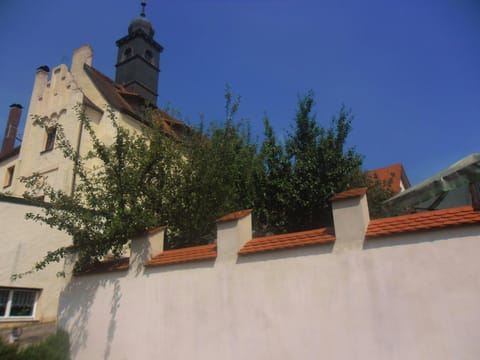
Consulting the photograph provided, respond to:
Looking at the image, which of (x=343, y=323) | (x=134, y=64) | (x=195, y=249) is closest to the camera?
(x=343, y=323)

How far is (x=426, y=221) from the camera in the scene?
486cm

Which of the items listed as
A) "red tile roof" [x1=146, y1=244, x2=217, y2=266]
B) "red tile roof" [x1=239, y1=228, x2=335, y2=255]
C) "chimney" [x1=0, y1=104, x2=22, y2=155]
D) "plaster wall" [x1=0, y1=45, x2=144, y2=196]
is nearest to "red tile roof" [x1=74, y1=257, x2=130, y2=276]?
"red tile roof" [x1=146, y1=244, x2=217, y2=266]

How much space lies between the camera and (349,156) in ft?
35.0

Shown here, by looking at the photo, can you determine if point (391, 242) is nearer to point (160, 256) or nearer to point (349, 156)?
point (160, 256)

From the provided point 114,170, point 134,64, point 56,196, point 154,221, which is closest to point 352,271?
point 154,221

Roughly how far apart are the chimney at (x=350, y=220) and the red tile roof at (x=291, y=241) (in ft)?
0.54

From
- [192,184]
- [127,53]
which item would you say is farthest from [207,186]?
[127,53]

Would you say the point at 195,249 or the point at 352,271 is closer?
the point at 352,271

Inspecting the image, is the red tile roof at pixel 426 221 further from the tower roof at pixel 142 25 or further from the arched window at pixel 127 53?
the tower roof at pixel 142 25

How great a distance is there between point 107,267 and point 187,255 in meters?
2.36

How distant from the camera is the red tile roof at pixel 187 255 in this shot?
6601mm

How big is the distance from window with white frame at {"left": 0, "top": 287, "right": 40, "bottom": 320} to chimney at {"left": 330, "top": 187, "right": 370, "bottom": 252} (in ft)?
34.1

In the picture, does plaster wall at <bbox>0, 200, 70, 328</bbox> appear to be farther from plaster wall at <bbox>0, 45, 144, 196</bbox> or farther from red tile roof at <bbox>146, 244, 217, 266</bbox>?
red tile roof at <bbox>146, 244, 217, 266</bbox>

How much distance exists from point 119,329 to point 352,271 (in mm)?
4978
